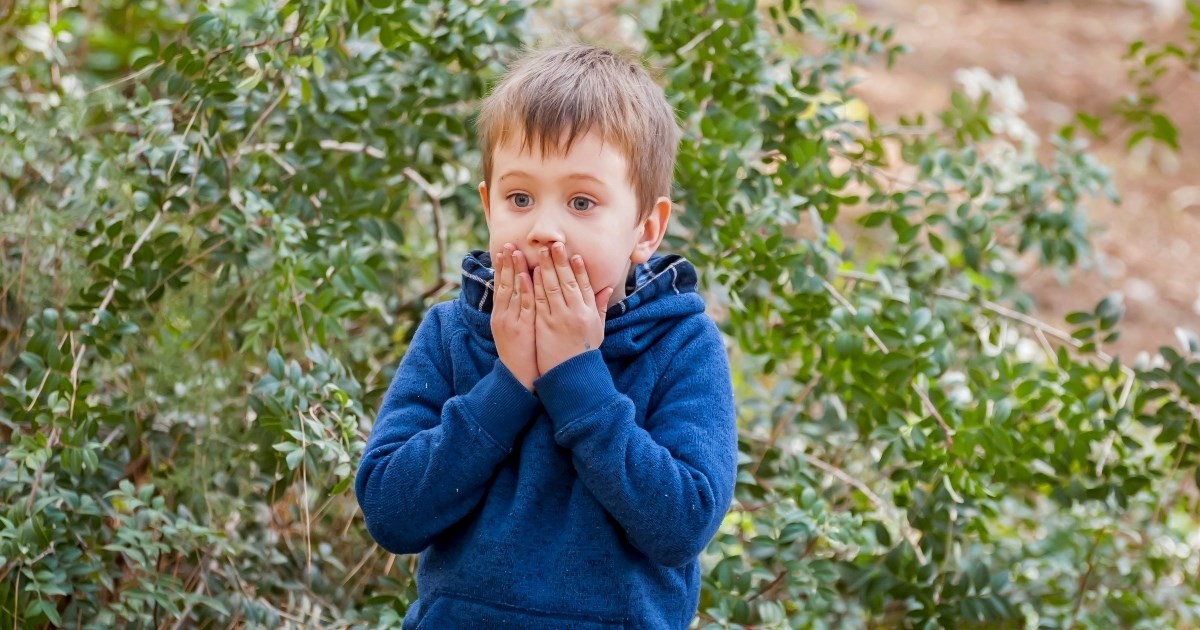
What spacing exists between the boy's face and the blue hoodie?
4.1 inches

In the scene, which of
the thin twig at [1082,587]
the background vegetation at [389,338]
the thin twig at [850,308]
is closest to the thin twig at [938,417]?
the background vegetation at [389,338]

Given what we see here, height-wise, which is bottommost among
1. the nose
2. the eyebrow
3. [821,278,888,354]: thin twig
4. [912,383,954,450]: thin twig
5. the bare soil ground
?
the bare soil ground

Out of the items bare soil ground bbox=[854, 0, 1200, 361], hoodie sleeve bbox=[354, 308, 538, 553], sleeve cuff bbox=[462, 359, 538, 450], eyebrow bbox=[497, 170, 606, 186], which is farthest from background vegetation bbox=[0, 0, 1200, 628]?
bare soil ground bbox=[854, 0, 1200, 361]

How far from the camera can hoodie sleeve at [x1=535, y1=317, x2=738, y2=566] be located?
1.70 m

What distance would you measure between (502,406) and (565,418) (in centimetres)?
10

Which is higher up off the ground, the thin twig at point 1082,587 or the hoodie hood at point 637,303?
the hoodie hood at point 637,303

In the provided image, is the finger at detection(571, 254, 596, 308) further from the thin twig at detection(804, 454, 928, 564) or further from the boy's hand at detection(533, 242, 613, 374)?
the thin twig at detection(804, 454, 928, 564)

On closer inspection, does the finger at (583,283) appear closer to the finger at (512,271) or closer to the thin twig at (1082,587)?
the finger at (512,271)

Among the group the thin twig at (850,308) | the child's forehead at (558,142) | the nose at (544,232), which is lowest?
the thin twig at (850,308)

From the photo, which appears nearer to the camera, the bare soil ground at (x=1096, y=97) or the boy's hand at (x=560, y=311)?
the boy's hand at (x=560, y=311)

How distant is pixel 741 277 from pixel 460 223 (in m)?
0.96

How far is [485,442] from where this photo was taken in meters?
1.75

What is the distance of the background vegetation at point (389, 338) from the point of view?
2500mm

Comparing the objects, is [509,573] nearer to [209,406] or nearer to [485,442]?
Answer: [485,442]
